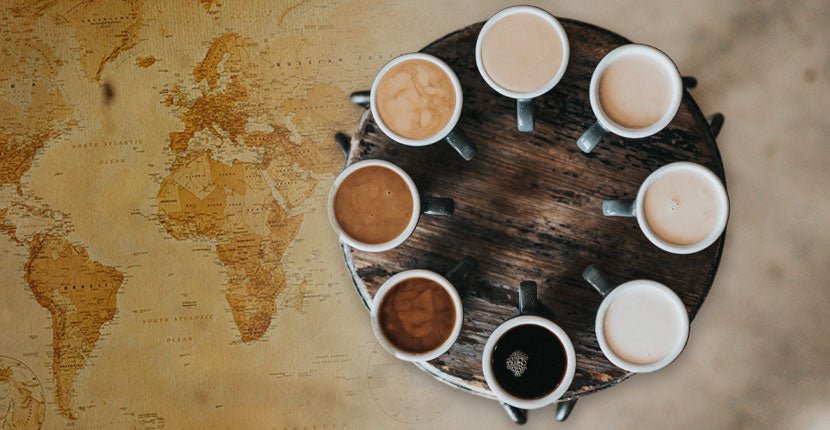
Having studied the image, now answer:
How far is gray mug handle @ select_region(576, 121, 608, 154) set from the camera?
1.16 metres

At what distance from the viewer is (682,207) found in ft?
3.73

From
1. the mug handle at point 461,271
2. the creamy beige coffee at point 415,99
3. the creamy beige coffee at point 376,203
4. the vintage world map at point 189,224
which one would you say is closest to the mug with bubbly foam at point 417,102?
the creamy beige coffee at point 415,99

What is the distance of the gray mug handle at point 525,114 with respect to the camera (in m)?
1.18

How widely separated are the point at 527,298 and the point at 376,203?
0.37 meters

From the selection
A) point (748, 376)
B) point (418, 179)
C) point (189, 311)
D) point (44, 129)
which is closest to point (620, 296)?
point (418, 179)

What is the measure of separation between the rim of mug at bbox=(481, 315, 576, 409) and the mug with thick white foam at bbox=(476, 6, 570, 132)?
0.40m

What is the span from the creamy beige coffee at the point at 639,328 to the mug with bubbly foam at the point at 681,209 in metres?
0.11

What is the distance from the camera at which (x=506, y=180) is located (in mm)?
1239

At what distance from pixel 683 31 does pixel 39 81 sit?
7.00ft

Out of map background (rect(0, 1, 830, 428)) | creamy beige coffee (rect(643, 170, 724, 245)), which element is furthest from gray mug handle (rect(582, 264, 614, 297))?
map background (rect(0, 1, 830, 428))

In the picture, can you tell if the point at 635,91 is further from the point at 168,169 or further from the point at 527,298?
the point at 168,169

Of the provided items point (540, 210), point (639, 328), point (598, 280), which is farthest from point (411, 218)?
point (639, 328)

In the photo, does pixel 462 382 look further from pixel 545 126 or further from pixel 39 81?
pixel 39 81

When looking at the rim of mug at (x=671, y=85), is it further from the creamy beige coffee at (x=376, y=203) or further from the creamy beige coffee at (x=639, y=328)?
the creamy beige coffee at (x=376, y=203)
